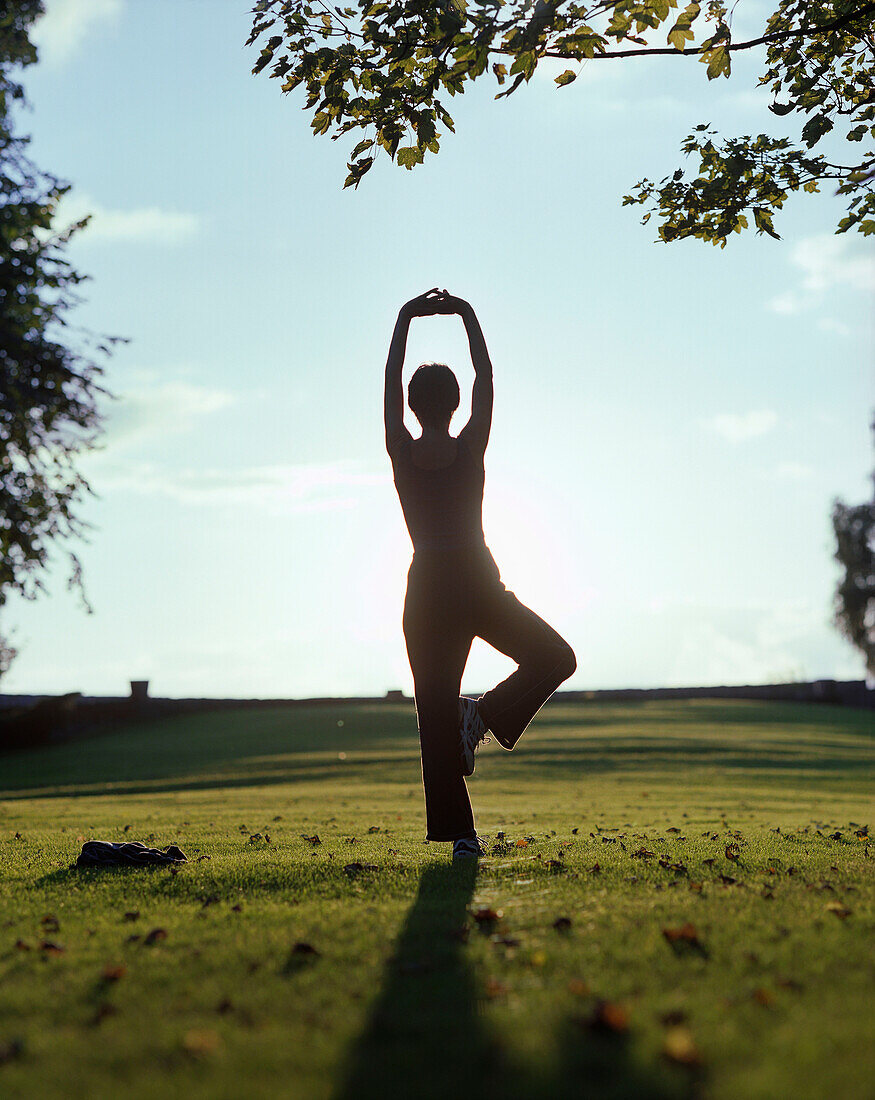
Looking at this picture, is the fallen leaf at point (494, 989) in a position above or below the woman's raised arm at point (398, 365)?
below

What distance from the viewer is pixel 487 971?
13.3 feet

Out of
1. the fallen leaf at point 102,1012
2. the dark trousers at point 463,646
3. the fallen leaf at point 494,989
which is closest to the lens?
the fallen leaf at point 102,1012

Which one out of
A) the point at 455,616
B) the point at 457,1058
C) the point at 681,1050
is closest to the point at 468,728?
the point at 455,616

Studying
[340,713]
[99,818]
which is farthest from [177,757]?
[99,818]

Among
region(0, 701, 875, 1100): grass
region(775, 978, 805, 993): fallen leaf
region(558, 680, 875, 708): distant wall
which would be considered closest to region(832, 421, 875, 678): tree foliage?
region(558, 680, 875, 708): distant wall

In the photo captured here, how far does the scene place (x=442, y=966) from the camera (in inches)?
164

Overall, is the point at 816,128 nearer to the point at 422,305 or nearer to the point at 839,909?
the point at 422,305

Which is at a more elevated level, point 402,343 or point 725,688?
point 402,343

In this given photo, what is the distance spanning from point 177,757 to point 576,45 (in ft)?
78.4

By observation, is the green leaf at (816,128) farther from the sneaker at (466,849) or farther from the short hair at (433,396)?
the sneaker at (466,849)

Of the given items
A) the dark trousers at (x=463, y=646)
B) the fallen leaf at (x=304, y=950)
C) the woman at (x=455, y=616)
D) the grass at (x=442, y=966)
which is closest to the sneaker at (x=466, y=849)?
the woman at (x=455, y=616)

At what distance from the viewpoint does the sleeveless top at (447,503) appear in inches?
267

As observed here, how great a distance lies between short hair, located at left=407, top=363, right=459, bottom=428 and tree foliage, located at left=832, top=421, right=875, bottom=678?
52.6 m

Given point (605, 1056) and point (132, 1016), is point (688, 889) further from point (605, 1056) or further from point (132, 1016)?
point (132, 1016)
